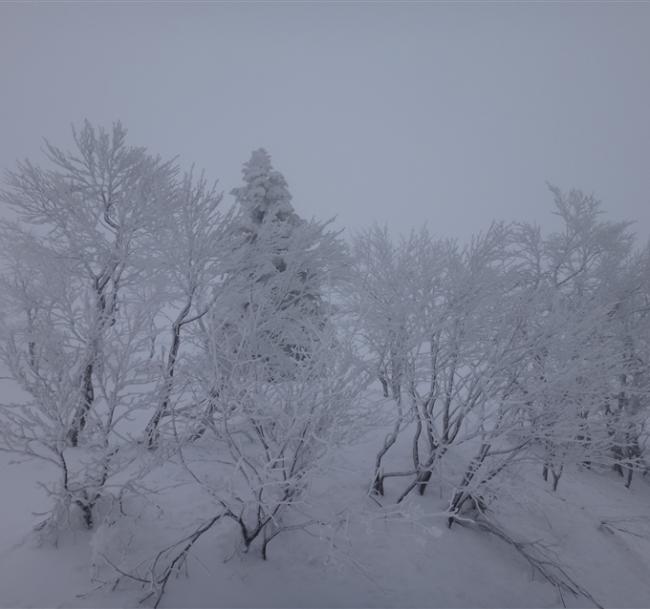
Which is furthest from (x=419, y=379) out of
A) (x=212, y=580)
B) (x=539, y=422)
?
(x=212, y=580)

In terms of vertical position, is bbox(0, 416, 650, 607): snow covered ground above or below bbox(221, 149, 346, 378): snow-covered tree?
below

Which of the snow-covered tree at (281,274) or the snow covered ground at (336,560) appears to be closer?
the snow covered ground at (336,560)

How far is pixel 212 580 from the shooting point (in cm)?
573

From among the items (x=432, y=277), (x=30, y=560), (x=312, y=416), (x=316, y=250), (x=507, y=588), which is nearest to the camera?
(x=312, y=416)

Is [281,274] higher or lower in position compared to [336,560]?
higher

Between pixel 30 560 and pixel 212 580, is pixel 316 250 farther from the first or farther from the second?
pixel 30 560

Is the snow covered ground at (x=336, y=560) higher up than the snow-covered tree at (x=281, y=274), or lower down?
lower down

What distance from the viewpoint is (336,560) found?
20.7 feet

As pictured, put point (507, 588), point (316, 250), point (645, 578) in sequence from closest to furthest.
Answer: point (507, 588) → point (645, 578) → point (316, 250)

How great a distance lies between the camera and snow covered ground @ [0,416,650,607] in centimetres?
531

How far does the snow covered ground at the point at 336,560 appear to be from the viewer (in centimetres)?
531

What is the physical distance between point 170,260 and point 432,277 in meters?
6.54

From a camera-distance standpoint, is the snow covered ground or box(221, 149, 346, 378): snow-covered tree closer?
the snow covered ground

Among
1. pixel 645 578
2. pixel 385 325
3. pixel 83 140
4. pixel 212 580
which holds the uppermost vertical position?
pixel 83 140
